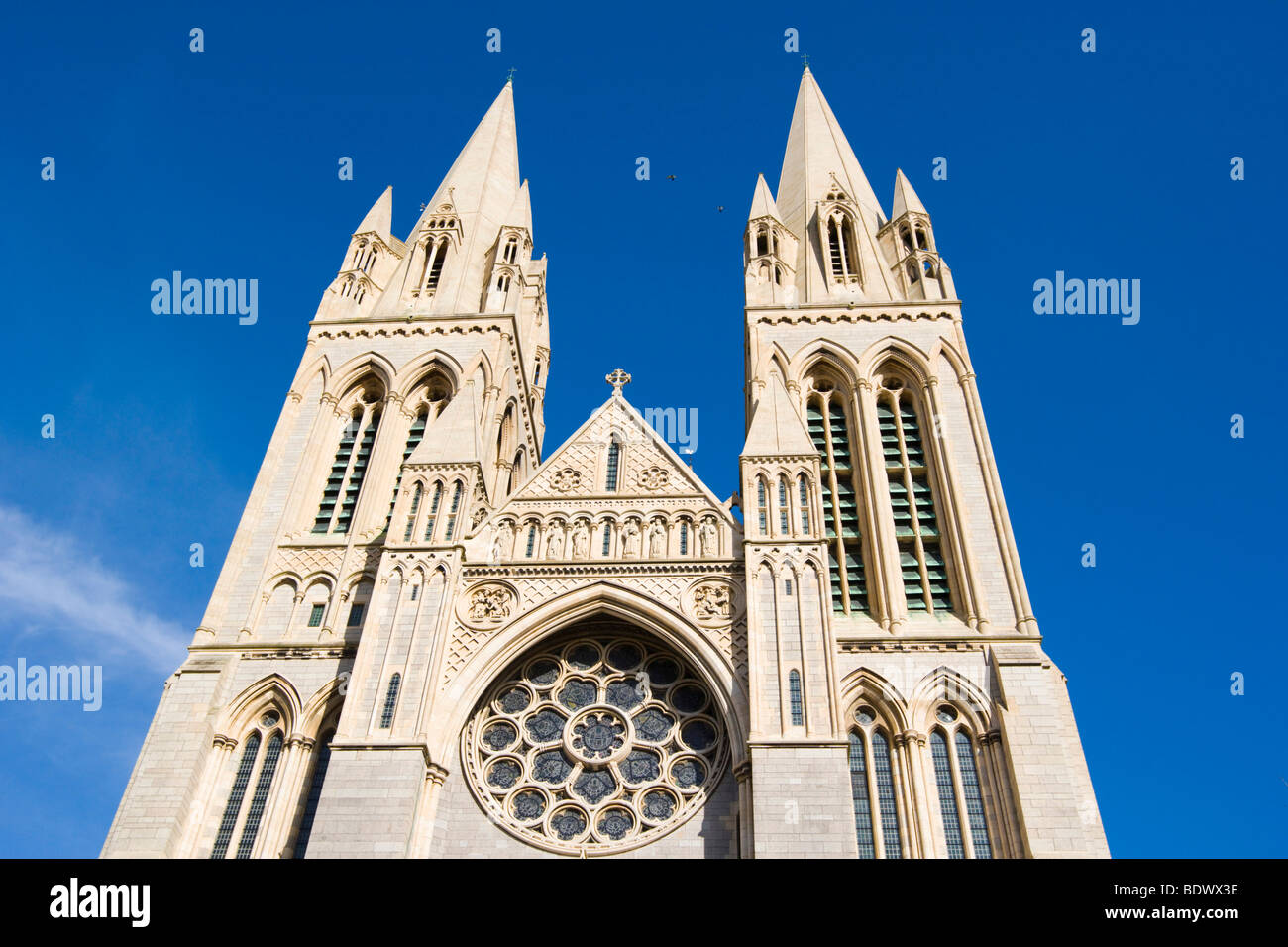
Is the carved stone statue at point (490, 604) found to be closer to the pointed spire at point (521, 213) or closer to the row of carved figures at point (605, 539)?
the row of carved figures at point (605, 539)

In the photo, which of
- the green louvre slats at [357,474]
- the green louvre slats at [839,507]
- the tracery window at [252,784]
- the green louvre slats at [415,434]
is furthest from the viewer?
the green louvre slats at [415,434]

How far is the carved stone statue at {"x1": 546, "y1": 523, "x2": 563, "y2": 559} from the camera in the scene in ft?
76.2

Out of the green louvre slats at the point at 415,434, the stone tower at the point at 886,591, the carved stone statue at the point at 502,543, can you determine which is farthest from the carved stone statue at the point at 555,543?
the green louvre slats at the point at 415,434

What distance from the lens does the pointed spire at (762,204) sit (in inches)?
1318

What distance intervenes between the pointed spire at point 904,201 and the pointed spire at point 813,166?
52.5 inches

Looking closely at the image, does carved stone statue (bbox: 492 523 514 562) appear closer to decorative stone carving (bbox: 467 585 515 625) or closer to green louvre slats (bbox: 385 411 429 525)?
decorative stone carving (bbox: 467 585 515 625)

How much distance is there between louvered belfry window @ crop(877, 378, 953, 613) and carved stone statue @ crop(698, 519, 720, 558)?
13.2ft

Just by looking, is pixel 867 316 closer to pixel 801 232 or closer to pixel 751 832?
pixel 801 232

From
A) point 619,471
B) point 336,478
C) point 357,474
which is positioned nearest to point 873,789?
point 619,471

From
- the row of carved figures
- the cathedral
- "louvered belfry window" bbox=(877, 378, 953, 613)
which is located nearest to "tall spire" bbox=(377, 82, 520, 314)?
the cathedral

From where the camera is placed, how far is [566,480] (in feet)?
82.1

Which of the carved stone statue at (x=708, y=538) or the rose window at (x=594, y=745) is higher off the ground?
the carved stone statue at (x=708, y=538)
